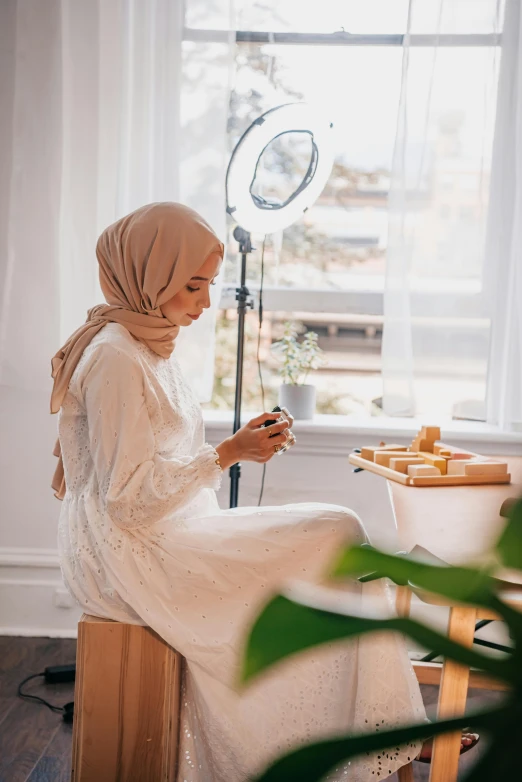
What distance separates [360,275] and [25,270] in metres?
1.07

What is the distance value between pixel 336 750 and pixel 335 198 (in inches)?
105

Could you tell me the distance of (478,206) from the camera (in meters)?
2.65

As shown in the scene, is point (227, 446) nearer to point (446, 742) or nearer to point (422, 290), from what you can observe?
point (446, 742)

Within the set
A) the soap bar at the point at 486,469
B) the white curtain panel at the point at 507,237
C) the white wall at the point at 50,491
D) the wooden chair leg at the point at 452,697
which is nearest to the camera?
the wooden chair leg at the point at 452,697

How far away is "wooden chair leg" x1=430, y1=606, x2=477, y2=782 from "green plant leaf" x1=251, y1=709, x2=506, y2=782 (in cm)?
114

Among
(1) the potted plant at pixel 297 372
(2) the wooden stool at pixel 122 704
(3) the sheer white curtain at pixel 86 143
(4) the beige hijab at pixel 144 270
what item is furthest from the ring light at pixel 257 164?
(2) the wooden stool at pixel 122 704

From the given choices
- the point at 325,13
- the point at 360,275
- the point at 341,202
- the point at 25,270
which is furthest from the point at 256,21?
the point at 25,270

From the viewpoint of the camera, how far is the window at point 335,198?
2.73 meters

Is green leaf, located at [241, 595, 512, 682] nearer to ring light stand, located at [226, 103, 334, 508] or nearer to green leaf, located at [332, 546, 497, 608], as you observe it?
green leaf, located at [332, 546, 497, 608]

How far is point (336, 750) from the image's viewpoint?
1.13 feet

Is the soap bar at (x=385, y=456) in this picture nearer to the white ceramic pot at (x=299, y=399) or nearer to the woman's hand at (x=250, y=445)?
the woman's hand at (x=250, y=445)

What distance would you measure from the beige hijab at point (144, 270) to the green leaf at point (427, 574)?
1434 millimetres

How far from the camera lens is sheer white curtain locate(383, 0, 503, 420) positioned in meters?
2.61

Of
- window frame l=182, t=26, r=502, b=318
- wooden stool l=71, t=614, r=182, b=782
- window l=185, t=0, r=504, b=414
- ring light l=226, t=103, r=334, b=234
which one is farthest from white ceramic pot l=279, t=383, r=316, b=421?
wooden stool l=71, t=614, r=182, b=782
